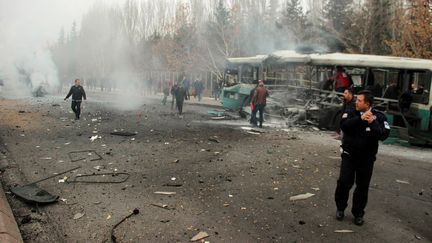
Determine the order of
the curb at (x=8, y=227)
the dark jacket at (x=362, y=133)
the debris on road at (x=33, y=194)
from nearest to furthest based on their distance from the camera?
the curb at (x=8, y=227) < the dark jacket at (x=362, y=133) < the debris on road at (x=33, y=194)

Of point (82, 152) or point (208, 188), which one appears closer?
point (208, 188)

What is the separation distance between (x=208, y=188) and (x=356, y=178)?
2349 millimetres

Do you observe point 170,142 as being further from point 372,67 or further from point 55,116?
point 55,116

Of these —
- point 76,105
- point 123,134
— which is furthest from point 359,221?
point 76,105

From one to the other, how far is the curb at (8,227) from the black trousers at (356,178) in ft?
12.2

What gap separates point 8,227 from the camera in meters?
4.40

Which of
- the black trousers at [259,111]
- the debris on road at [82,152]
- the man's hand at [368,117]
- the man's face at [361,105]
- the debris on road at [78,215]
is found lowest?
the debris on road at [78,215]

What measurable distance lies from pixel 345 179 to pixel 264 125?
10.0 meters

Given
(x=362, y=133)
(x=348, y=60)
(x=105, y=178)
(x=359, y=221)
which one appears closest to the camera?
(x=362, y=133)

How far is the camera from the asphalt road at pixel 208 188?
4625 mm

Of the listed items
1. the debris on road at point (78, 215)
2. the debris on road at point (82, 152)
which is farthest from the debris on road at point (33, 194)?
the debris on road at point (82, 152)

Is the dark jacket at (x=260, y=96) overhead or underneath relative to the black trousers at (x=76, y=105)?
overhead

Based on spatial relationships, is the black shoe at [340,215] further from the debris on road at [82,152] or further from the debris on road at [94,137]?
the debris on road at [94,137]

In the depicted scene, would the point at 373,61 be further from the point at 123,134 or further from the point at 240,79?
the point at 123,134
